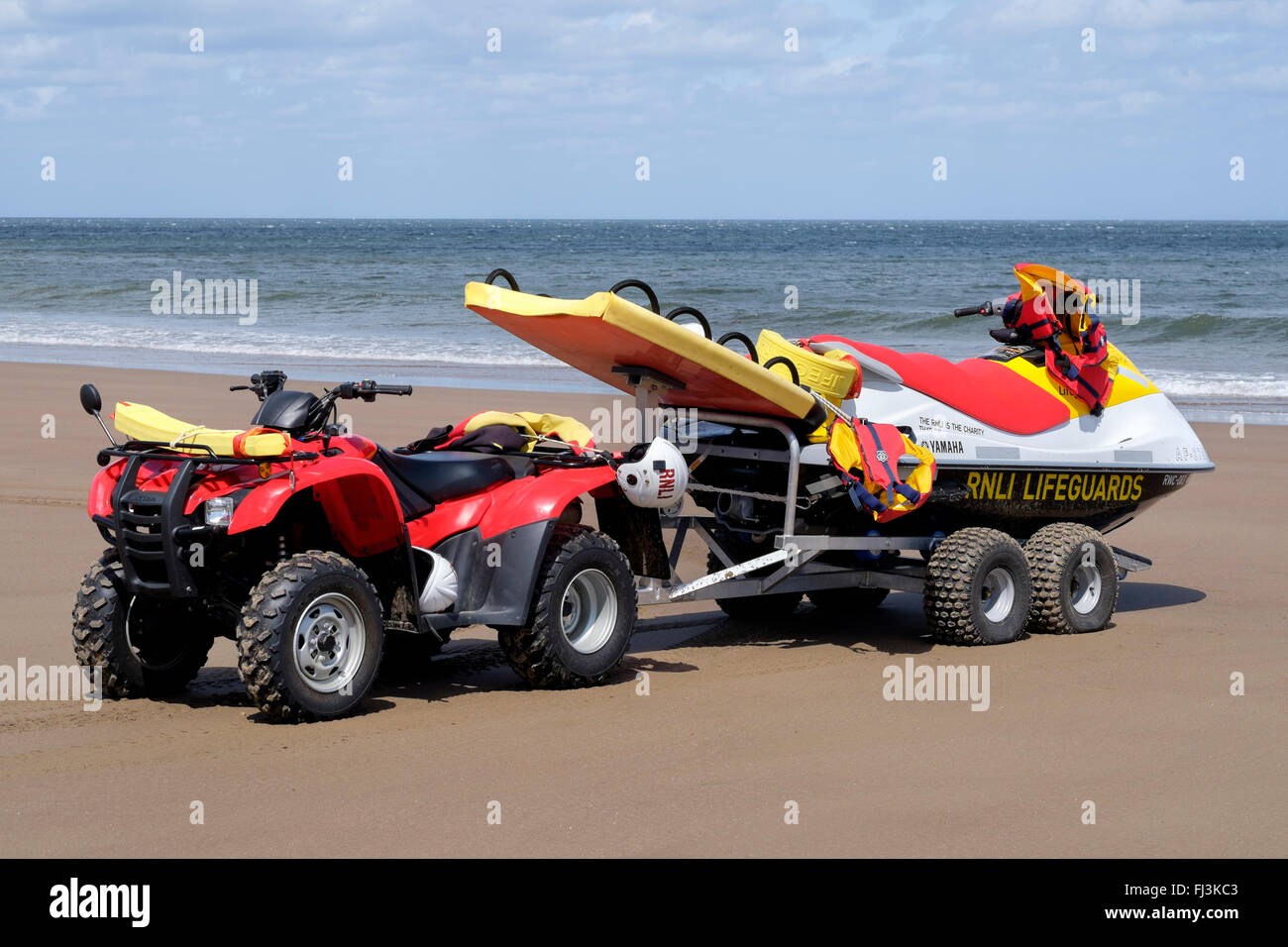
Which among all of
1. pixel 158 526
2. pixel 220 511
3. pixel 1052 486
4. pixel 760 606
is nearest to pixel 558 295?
pixel 760 606

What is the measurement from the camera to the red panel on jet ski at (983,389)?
782cm

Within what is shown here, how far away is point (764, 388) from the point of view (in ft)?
22.6

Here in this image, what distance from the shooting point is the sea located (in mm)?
24344

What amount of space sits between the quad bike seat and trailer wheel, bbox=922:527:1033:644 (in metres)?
2.23

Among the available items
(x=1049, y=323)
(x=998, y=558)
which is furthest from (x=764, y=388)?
(x=1049, y=323)

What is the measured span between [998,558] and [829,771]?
2.44 m

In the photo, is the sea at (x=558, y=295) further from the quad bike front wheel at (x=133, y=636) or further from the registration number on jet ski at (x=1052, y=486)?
the quad bike front wheel at (x=133, y=636)

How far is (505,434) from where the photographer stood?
6.95 m

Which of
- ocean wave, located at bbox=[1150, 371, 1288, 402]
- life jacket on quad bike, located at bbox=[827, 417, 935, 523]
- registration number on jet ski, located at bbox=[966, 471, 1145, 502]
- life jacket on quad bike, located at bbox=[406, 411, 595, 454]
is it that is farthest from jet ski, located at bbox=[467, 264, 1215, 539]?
ocean wave, located at bbox=[1150, 371, 1288, 402]

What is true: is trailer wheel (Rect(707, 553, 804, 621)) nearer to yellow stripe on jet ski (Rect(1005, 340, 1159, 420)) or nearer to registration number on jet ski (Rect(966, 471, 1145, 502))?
registration number on jet ski (Rect(966, 471, 1145, 502))

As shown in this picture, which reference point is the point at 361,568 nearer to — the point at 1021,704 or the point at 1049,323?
the point at 1021,704

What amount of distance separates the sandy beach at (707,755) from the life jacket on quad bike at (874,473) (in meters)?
0.77

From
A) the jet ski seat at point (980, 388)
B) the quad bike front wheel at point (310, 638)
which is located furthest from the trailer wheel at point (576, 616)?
the jet ski seat at point (980, 388)

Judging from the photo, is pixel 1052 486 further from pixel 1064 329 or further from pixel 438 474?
pixel 438 474
